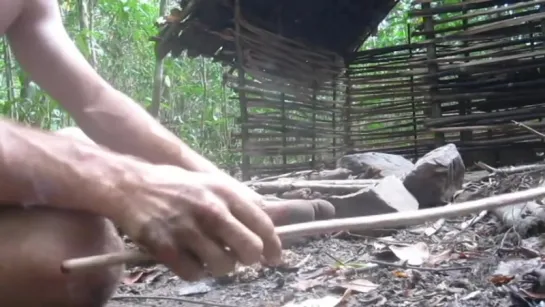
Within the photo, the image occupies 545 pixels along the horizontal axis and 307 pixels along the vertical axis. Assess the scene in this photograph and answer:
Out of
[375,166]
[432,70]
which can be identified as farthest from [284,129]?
[375,166]

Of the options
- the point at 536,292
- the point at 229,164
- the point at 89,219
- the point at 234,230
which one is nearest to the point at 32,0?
the point at 89,219

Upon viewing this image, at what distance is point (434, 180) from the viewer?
2051mm

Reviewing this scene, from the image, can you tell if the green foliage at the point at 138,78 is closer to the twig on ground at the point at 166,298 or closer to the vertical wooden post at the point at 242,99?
the vertical wooden post at the point at 242,99

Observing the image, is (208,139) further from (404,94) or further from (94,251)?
(94,251)

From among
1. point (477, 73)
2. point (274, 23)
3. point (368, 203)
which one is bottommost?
point (368, 203)

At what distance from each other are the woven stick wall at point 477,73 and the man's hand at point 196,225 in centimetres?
336

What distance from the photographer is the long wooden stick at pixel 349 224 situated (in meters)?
0.65

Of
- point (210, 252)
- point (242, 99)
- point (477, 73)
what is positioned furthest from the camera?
point (477, 73)

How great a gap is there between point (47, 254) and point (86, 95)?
0.47 m

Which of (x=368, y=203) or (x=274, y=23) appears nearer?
(x=368, y=203)

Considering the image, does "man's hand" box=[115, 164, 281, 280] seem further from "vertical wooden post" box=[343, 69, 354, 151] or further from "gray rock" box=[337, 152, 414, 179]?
"vertical wooden post" box=[343, 69, 354, 151]

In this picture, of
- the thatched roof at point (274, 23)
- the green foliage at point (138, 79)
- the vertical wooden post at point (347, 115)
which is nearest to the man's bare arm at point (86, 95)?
the green foliage at point (138, 79)

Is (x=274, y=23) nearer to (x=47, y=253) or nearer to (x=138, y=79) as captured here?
(x=138, y=79)

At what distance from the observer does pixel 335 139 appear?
4832 millimetres
